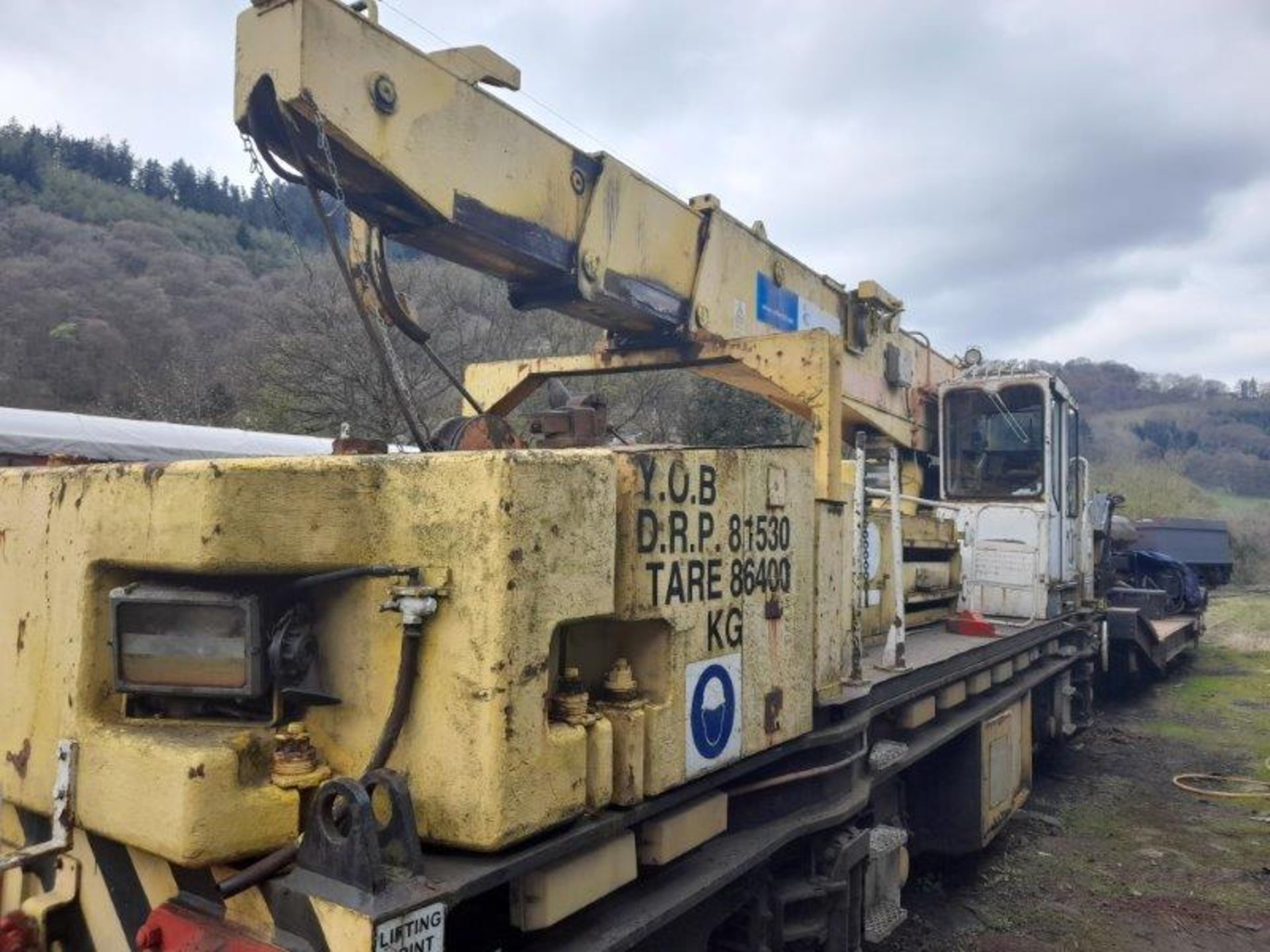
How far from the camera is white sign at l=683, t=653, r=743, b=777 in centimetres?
232

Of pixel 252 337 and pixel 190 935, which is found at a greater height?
pixel 252 337

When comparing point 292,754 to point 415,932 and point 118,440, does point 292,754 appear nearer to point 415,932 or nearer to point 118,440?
point 415,932

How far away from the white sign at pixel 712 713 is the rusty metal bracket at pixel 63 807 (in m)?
1.38

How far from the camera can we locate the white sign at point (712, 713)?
2.32 metres

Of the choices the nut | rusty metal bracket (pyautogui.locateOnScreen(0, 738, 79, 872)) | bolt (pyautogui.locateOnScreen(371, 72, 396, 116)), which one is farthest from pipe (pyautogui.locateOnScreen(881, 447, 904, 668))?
rusty metal bracket (pyautogui.locateOnScreen(0, 738, 79, 872))

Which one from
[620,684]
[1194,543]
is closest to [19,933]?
[620,684]

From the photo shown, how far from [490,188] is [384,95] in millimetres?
487

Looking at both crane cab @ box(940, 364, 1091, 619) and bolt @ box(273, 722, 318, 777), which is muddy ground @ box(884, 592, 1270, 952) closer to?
crane cab @ box(940, 364, 1091, 619)

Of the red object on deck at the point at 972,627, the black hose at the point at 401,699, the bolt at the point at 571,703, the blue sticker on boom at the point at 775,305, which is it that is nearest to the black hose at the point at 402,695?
the black hose at the point at 401,699

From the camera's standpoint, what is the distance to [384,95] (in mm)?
2645

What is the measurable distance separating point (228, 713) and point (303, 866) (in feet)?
1.67

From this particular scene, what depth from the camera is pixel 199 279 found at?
3475cm

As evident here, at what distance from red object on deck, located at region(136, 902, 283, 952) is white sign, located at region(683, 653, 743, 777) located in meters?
1.06

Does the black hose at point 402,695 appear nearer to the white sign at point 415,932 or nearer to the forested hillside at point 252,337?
the white sign at point 415,932
